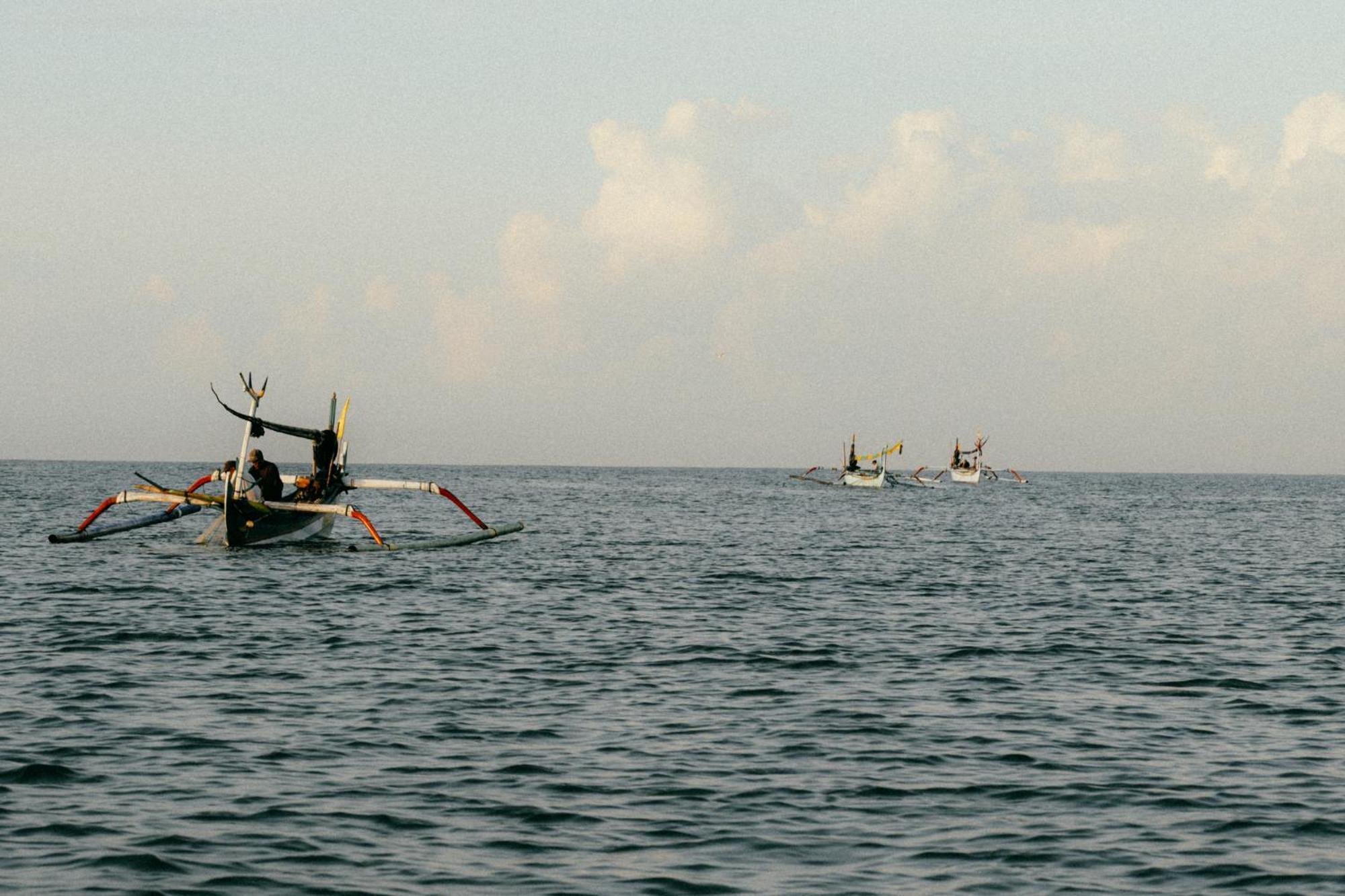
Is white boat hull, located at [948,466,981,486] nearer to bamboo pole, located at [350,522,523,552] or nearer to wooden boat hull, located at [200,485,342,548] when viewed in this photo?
bamboo pole, located at [350,522,523,552]

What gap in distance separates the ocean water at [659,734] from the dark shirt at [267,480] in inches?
159

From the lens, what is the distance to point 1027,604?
28.9m

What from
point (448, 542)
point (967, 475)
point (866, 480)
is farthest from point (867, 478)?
point (448, 542)

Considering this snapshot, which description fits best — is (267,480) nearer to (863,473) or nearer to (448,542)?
(448,542)

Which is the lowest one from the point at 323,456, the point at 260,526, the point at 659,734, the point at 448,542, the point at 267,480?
the point at 659,734

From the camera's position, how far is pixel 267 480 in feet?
124

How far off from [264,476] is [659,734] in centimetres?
2535

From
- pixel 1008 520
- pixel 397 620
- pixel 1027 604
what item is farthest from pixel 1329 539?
pixel 397 620

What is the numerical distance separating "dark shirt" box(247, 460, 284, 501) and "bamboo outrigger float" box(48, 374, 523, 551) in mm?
189

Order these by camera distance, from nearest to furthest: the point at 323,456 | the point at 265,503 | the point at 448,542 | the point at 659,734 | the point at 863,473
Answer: the point at 659,734 → the point at 265,503 → the point at 323,456 → the point at 448,542 → the point at 863,473

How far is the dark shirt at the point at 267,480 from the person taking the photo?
122ft

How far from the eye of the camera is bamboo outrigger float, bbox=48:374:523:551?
36.4 metres

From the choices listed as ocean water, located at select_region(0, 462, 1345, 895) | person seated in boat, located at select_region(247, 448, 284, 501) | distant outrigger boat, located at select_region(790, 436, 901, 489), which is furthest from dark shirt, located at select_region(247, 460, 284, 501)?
distant outrigger boat, located at select_region(790, 436, 901, 489)

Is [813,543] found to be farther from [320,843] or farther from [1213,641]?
[320,843]
